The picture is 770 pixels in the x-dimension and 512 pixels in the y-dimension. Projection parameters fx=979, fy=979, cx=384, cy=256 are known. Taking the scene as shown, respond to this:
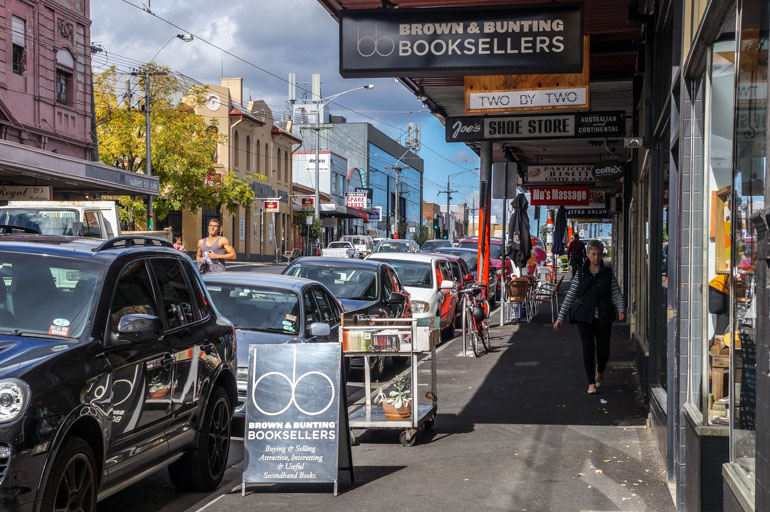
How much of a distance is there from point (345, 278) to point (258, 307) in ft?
13.6

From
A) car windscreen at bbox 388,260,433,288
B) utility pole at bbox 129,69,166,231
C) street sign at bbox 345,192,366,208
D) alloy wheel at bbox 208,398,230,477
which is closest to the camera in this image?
alloy wheel at bbox 208,398,230,477

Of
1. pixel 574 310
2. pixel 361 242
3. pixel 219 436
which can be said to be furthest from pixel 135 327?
pixel 361 242

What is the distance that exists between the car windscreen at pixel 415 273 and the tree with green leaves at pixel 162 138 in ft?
76.3

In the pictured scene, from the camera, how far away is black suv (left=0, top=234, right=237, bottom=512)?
4.79 metres

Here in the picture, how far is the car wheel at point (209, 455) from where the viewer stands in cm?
714

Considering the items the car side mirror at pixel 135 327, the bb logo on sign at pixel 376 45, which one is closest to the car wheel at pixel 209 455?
the car side mirror at pixel 135 327

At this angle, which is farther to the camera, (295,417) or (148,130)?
(148,130)

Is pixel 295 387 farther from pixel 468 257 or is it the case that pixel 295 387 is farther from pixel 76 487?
pixel 468 257

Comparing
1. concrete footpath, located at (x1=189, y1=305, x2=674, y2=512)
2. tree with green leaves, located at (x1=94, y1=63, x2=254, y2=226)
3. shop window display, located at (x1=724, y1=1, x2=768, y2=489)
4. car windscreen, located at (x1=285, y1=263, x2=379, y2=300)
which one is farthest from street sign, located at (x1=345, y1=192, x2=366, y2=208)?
shop window display, located at (x1=724, y1=1, x2=768, y2=489)

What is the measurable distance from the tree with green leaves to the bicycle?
2653 centimetres

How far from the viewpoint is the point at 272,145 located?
67062mm

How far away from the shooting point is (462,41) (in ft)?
27.5

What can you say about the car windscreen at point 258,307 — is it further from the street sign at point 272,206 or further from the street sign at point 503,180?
the street sign at point 272,206

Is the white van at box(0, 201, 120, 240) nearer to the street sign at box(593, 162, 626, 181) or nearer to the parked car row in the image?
the parked car row
